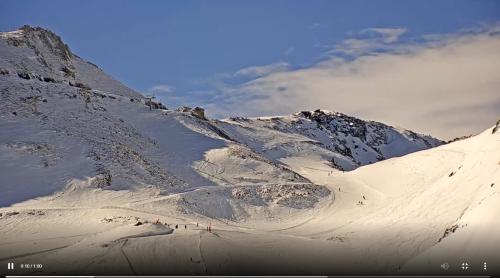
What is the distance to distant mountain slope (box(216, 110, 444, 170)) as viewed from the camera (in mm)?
98231

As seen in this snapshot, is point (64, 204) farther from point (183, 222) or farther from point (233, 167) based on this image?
point (233, 167)

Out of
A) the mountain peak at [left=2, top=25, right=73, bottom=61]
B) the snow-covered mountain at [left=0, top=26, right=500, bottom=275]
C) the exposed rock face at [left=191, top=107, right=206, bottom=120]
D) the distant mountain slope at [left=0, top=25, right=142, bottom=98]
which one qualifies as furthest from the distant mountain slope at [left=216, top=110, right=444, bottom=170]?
the mountain peak at [left=2, top=25, right=73, bottom=61]

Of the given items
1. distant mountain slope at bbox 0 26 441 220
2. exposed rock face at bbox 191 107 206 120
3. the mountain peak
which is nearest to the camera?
distant mountain slope at bbox 0 26 441 220

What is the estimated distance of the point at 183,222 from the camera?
108 feet

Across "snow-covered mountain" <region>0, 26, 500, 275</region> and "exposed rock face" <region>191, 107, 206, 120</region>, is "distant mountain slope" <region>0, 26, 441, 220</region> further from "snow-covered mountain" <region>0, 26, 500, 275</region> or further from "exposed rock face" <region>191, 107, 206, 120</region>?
"exposed rock face" <region>191, 107, 206, 120</region>

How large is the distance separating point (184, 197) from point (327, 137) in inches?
3642

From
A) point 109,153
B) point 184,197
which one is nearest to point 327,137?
point 109,153

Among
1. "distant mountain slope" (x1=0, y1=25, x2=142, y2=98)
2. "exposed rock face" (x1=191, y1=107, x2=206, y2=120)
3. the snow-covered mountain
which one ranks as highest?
"distant mountain slope" (x1=0, y1=25, x2=142, y2=98)

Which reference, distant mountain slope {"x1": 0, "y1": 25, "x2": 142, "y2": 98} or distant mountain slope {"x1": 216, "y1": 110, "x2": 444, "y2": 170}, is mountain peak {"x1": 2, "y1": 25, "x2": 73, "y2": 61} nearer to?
distant mountain slope {"x1": 0, "y1": 25, "x2": 142, "y2": 98}

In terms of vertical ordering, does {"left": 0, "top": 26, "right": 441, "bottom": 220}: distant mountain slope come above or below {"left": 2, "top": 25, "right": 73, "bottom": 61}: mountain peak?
below

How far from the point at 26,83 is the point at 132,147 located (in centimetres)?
1531

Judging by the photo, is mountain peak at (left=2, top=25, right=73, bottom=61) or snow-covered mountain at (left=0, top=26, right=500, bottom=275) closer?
snow-covered mountain at (left=0, top=26, right=500, bottom=275)

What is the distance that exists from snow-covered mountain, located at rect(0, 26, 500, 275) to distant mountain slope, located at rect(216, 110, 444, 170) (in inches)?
806

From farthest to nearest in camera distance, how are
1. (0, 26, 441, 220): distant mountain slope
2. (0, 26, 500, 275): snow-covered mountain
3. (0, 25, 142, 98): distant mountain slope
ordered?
(0, 25, 142, 98): distant mountain slope → (0, 26, 441, 220): distant mountain slope → (0, 26, 500, 275): snow-covered mountain
